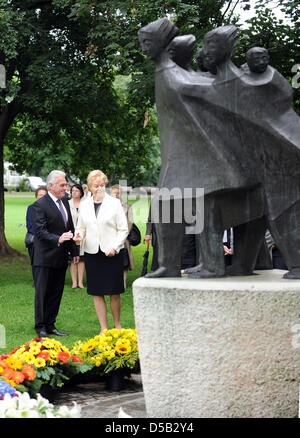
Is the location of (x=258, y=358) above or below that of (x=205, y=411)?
above

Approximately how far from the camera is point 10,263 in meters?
17.5

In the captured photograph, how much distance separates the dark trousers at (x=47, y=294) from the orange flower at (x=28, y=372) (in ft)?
10.1

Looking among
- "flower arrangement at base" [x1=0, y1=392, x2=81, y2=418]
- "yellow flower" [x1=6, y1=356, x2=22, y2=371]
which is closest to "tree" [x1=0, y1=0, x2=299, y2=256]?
"yellow flower" [x1=6, y1=356, x2=22, y2=371]

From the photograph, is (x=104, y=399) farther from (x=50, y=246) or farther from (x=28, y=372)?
(x=50, y=246)

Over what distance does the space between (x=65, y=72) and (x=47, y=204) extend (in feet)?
20.2

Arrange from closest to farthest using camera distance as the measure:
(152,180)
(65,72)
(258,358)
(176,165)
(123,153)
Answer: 1. (258,358)
2. (176,165)
3. (65,72)
4. (123,153)
5. (152,180)

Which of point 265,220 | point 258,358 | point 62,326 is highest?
point 265,220

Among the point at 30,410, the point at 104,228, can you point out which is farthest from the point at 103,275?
the point at 30,410

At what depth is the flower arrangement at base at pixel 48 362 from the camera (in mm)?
5934

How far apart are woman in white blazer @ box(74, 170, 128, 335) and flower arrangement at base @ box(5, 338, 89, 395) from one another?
1.94 m

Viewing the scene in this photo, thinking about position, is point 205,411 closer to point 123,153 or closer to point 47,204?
point 47,204

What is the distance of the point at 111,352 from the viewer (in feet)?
20.9
